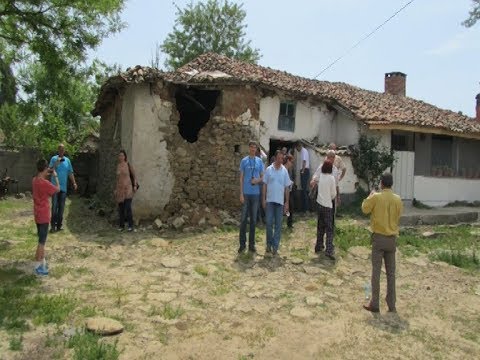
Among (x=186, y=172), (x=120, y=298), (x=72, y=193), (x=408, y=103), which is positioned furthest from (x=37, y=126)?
(x=120, y=298)

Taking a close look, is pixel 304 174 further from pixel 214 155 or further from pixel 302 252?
pixel 302 252

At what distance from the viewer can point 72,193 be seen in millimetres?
15961

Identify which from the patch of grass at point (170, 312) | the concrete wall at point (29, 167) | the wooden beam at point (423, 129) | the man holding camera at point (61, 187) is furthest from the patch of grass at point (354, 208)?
the concrete wall at point (29, 167)

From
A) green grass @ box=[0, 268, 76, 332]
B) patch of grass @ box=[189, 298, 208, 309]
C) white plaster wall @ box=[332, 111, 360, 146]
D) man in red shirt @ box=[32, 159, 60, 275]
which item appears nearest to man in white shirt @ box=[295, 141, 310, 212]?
white plaster wall @ box=[332, 111, 360, 146]

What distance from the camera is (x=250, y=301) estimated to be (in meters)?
5.81

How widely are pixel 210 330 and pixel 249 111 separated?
7.38 m

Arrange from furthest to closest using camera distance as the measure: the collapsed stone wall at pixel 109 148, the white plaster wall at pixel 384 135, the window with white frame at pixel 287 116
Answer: the white plaster wall at pixel 384 135 → the window with white frame at pixel 287 116 → the collapsed stone wall at pixel 109 148

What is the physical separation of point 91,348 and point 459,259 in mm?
6729

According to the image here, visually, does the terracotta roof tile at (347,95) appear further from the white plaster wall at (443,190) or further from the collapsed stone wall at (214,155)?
the white plaster wall at (443,190)

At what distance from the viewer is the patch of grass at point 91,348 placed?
3996mm

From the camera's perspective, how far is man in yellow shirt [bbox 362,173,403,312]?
18.6 ft

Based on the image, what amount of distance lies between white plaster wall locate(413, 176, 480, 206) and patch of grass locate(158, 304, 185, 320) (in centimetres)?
1079

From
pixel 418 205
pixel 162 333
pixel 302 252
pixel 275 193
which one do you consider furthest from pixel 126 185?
pixel 418 205

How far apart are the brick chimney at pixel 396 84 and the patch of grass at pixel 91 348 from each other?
18550 mm
